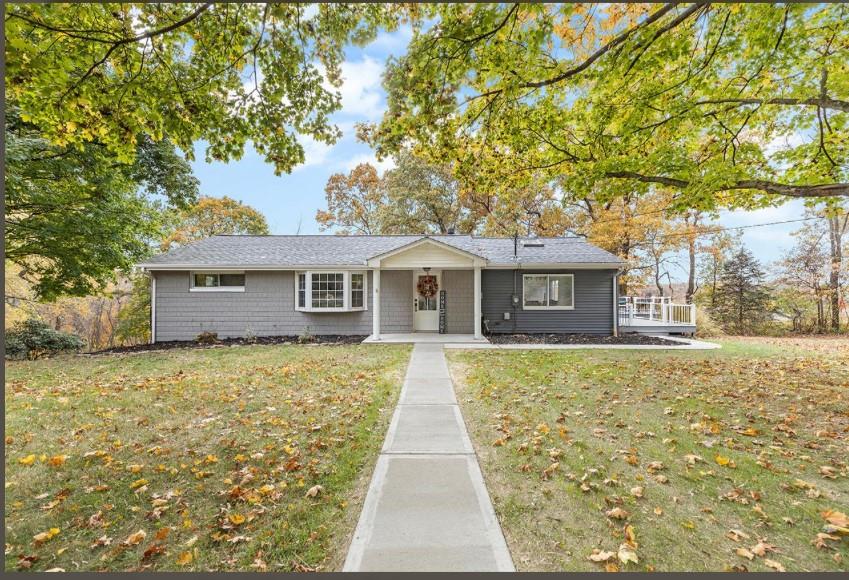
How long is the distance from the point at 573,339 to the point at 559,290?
84.3 inches

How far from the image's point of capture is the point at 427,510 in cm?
272

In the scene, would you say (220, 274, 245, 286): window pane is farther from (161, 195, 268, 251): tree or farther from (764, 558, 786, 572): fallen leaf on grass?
(764, 558, 786, 572): fallen leaf on grass

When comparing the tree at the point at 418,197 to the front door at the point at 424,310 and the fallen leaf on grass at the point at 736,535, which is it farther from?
the fallen leaf on grass at the point at 736,535

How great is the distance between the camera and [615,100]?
6758mm

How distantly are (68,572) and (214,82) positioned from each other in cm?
494

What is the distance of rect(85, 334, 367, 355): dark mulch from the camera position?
11.4 metres

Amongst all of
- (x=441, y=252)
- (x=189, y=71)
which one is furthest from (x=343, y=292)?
(x=189, y=71)

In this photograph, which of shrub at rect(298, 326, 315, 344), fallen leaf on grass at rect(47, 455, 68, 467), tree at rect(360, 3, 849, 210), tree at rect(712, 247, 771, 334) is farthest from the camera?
tree at rect(712, 247, 771, 334)

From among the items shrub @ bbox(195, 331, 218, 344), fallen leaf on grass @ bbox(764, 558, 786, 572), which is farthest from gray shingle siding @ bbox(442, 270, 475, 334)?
fallen leaf on grass @ bbox(764, 558, 786, 572)

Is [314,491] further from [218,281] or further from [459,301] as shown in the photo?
[218,281]

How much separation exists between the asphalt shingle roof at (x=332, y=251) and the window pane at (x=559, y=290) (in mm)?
811

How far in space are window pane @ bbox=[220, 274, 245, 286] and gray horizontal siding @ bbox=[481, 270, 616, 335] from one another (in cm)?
891

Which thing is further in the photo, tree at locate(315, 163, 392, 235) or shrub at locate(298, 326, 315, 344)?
tree at locate(315, 163, 392, 235)

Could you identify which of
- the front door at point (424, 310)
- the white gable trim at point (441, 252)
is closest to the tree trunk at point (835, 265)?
the white gable trim at point (441, 252)
